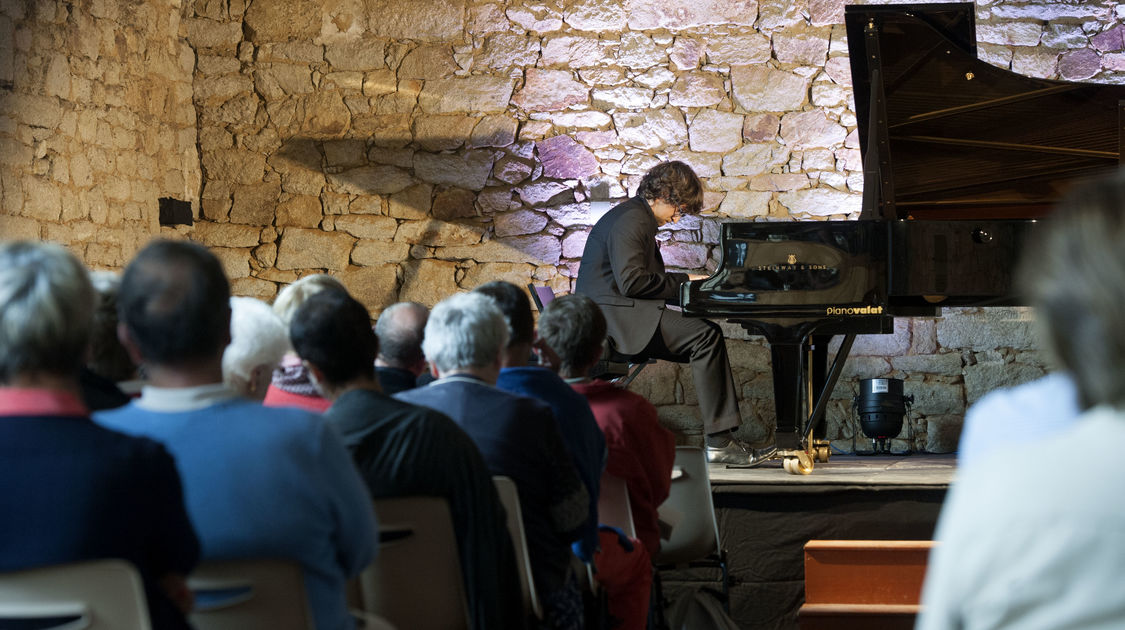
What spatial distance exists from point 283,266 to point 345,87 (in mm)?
1087

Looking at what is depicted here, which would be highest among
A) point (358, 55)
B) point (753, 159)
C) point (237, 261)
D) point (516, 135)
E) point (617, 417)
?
point (358, 55)

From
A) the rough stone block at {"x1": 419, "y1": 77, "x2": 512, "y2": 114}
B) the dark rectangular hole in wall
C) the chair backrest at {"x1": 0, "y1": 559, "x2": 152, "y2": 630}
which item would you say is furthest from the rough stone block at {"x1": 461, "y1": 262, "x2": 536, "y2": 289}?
the chair backrest at {"x1": 0, "y1": 559, "x2": 152, "y2": 630}

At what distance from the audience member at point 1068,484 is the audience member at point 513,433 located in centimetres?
145

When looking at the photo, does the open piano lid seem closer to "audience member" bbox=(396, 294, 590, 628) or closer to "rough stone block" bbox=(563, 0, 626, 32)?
"rough stone block" bbox=(563, 0, 626, 32)

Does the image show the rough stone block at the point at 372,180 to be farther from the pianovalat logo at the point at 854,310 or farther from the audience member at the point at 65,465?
the audience member at the point at 65,465

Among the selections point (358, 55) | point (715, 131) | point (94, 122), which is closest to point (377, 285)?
point (358, 55)

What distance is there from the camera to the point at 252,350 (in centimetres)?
213

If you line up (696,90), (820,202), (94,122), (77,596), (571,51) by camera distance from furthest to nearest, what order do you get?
1. (571,51)
2. (696,90)
3. (820,202)
4. (94,122)
5. (77,596)

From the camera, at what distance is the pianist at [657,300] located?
4.93m

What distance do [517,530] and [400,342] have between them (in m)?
0.68

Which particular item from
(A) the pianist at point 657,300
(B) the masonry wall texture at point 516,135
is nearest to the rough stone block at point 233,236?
(B) the masonry wall texture at point 516,135

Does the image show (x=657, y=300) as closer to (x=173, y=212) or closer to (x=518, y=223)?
(x=518, y=223)

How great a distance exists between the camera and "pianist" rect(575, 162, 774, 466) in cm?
493

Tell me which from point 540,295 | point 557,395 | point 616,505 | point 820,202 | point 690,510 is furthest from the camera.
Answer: point 820,202
